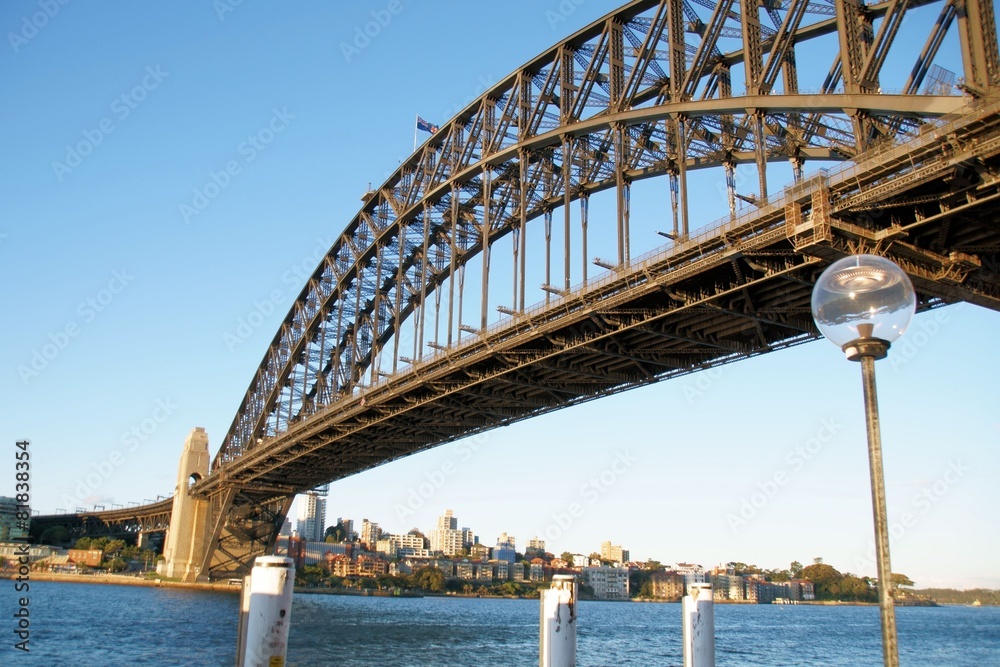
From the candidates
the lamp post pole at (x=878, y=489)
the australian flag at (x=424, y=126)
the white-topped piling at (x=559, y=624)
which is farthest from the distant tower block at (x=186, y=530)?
the lamp post pole at (x=878, y=489)

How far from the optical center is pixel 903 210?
2369 centimetres

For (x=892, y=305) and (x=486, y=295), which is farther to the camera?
(x=486, y=295)

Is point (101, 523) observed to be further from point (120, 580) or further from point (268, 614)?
point (268, 614)

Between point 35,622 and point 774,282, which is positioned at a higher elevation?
point 774,282

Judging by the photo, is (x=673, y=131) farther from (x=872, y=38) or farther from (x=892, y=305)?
(x=892, y=305)

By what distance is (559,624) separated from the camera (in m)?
12.7

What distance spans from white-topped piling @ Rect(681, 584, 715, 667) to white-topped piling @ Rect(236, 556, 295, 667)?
7.52 metres

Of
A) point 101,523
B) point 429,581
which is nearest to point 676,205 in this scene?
point 101,523

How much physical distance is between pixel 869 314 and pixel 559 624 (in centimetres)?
739

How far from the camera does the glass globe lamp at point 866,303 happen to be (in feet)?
22.7

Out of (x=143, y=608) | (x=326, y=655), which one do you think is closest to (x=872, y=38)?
(x=326, y=655)

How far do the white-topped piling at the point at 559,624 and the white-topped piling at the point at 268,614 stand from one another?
4.39 meters

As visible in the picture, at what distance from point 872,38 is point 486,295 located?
818 inches

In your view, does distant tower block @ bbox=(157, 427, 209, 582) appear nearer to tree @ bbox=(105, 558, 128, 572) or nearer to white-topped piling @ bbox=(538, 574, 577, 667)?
tree @ bbox=(105, 558, 128, 572)
